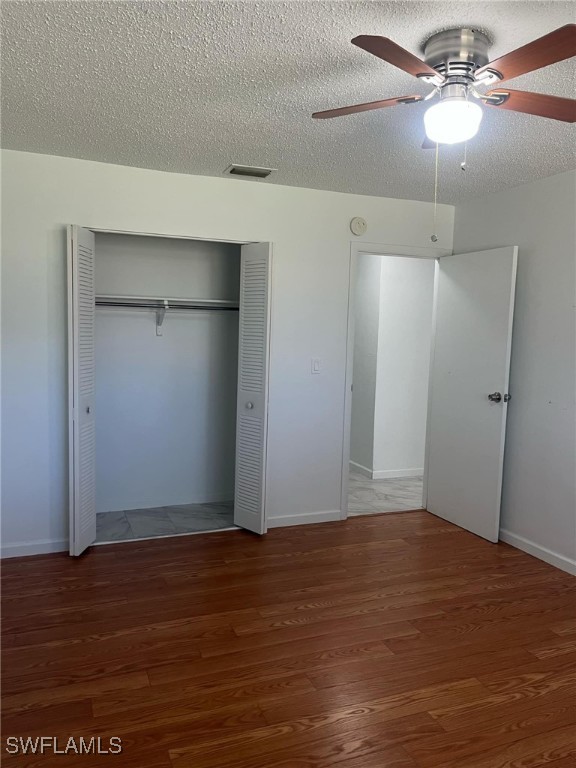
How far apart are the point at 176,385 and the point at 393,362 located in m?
2.18

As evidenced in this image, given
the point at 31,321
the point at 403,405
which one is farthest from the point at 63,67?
the point at 403,405

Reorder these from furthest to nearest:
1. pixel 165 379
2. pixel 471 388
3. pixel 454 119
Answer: pixel 165 379 → pixel 471 388 → pixel 454 119

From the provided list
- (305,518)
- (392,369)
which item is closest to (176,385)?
(305,518)

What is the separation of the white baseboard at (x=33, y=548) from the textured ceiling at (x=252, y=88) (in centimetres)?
237

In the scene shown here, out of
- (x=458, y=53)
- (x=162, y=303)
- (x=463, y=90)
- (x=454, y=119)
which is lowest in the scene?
(x=162, y=303)

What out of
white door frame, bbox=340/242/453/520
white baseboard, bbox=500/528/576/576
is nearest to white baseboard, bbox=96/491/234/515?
white door frame, bbox=340/242/453/520

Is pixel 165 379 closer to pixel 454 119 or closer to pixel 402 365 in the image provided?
pixel 402 365

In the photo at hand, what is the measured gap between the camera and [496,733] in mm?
2129

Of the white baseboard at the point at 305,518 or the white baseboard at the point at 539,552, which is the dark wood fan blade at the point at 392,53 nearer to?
the white baseboard at the point at 539,552

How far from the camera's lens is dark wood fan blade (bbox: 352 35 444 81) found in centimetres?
158

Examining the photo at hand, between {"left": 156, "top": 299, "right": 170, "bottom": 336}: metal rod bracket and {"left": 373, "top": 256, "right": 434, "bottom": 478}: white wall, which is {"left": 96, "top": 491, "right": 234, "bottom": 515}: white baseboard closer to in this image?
{"left": 156, "top": 299, "right": 170, "bottom": 336}: metal rod bracket

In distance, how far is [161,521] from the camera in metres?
4.26

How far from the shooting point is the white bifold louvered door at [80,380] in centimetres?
343

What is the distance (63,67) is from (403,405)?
13.9 ft
